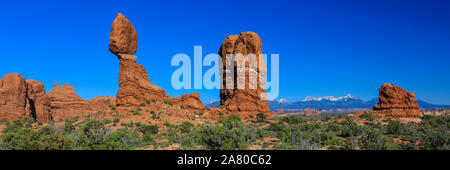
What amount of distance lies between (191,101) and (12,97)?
106 feet

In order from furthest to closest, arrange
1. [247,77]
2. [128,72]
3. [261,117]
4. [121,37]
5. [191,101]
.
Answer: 1. [247,77]
2. [191,101]
3. [261,117]
4. [121,37]
5. [128,72]

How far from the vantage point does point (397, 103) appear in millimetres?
46562

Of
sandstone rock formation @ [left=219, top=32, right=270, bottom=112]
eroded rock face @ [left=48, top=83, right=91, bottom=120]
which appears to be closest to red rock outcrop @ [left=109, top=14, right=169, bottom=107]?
sandstone rock formation @ [left=219, top=32, right=270, bottom=112]

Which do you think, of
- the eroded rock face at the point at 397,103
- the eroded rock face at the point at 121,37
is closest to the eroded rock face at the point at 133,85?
the eroded rock face at the point at 121,37

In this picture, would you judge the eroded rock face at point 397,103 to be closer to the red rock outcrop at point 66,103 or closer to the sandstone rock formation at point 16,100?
the red rock outcrop at point 66,103

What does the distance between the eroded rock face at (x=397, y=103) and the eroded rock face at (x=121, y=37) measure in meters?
47.1

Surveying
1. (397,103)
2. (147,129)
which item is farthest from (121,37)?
(397,103)

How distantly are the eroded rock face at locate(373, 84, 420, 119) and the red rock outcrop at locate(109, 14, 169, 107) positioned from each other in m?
42.8

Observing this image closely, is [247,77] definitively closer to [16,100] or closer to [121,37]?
[121,37]
